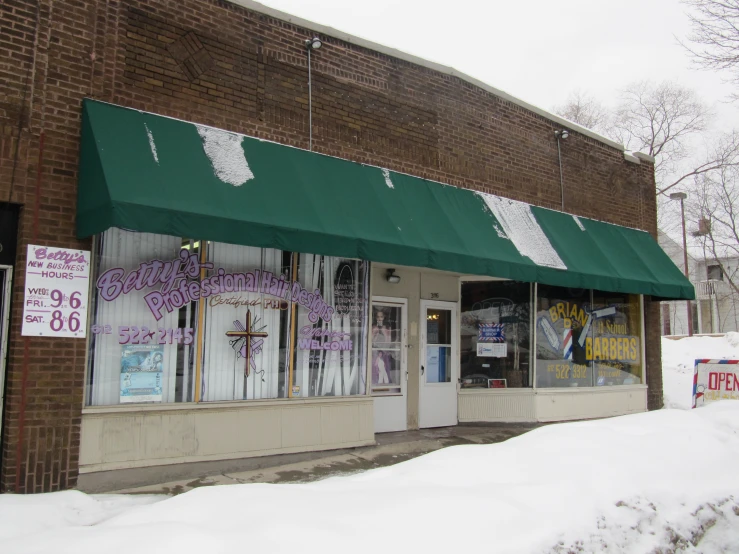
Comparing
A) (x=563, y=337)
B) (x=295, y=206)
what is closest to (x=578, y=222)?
(x=563, y=337)

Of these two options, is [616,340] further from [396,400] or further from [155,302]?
[155,302]

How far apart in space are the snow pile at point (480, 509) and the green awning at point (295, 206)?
9.51 ft

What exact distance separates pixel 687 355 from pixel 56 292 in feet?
84.3

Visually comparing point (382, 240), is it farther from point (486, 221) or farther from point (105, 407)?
point (105, 407)

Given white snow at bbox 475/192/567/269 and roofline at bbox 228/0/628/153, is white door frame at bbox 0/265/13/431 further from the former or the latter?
white snow at bbox 475/192/567/269

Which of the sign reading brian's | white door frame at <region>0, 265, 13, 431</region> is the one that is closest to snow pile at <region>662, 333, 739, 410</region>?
the sign reading brian's

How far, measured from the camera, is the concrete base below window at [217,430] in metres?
6.52

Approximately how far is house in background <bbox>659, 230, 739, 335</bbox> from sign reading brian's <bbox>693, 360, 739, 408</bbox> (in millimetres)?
33530

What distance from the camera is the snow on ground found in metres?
3.30

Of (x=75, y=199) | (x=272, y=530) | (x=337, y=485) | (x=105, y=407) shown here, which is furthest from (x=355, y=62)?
(x=272, y=530)

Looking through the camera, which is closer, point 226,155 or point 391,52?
point 226,155

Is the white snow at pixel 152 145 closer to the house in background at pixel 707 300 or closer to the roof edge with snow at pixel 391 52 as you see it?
the roof edge with snow at pixel 391 52

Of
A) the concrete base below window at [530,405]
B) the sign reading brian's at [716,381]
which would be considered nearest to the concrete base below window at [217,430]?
the concrete base below window at [530,405]

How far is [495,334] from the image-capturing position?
11.2 meters
